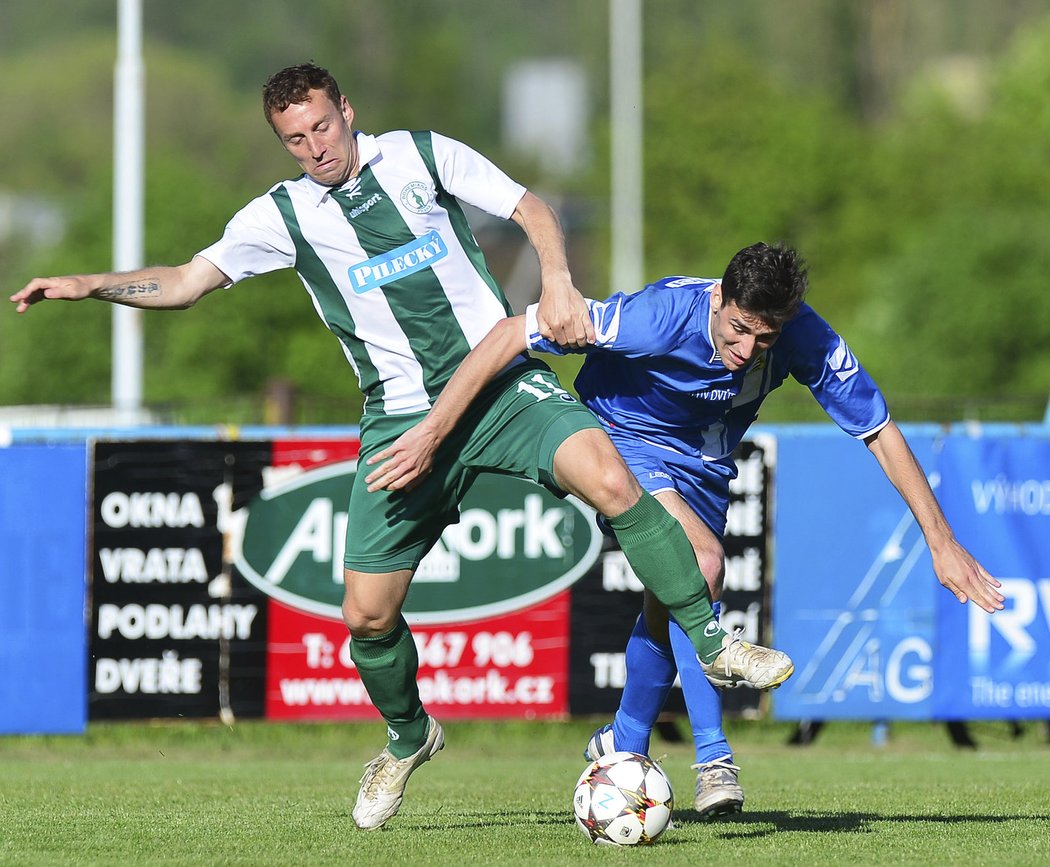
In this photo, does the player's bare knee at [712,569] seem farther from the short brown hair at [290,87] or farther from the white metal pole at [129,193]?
the white metal pole at [129,193]

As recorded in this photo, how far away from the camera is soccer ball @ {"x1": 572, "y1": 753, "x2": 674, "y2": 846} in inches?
232

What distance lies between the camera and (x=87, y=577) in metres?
10.3

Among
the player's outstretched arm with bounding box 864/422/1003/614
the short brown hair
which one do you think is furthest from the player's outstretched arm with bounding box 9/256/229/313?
the player's outstretched arm with bounding box 864/422/1003/614

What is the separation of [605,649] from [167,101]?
88122mm

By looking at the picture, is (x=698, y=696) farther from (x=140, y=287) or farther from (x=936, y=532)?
(x=140, y=287)

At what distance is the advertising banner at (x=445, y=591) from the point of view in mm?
10453

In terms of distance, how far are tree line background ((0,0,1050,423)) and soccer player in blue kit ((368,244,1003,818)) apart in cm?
493

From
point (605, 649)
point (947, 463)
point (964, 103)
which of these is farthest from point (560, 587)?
point (964, 103)

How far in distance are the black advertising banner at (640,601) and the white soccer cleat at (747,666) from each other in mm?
4790

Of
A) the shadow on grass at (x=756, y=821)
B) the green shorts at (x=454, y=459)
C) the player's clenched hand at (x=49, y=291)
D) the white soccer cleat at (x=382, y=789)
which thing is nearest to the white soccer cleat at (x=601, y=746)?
the shadow on grass at (x=756, y=821)

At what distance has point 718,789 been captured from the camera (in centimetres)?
627

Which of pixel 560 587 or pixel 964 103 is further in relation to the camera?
pixel 964 103

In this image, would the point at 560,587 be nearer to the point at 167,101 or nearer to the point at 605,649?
the point at 605,649

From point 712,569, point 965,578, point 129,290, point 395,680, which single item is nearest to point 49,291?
point 129,290
